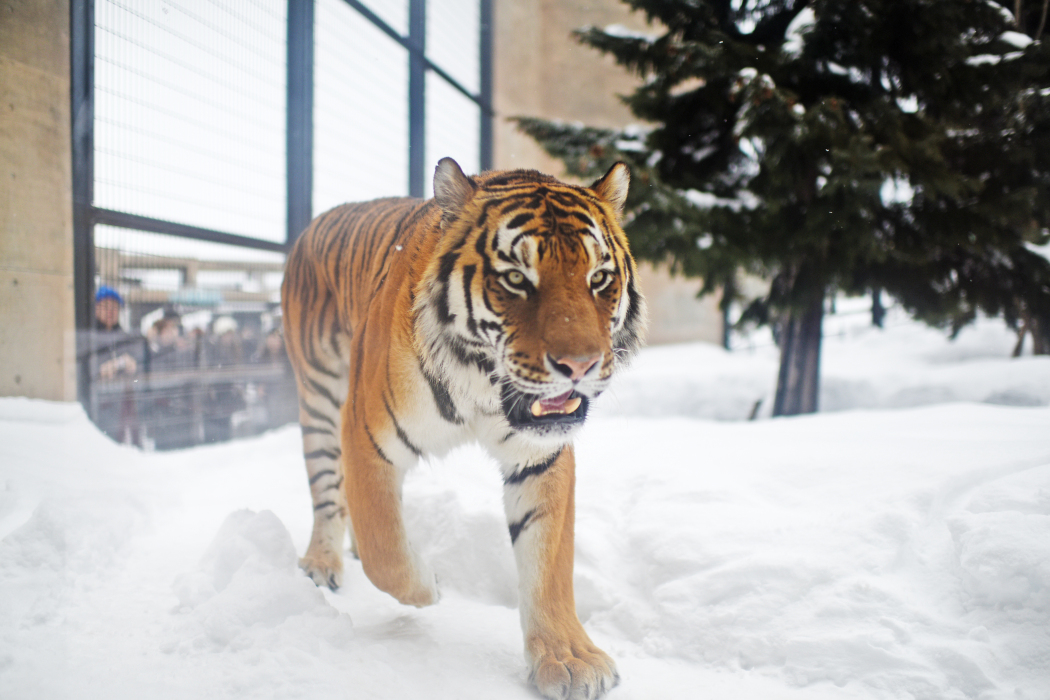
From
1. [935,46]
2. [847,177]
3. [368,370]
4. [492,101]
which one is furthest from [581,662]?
[935,46]

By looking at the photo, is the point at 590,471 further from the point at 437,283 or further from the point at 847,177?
the point at 847,177

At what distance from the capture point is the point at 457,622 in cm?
122

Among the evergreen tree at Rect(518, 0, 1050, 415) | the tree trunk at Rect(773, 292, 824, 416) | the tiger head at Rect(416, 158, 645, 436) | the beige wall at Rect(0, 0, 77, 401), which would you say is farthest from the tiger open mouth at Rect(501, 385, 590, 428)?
the tree trunk at Rect(773, 292, 824, 416)

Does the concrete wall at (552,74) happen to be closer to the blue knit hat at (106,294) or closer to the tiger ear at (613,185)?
the tiger ear at (613,185)

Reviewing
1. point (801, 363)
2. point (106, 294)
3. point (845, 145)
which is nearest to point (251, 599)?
point (106, 294)

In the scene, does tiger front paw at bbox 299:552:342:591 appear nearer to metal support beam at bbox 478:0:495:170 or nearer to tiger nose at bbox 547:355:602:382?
tiger nose at bbox 547:355:602:382

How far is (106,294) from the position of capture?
3.59 feet

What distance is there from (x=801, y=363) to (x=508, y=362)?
7.59 ft

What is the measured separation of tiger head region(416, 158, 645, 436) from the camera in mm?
940

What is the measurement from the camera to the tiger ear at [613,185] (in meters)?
1.14

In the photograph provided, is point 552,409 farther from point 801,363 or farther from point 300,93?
point 801,363

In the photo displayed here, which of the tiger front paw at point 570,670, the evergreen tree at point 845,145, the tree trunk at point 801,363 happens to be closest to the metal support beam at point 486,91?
the evergreen tree at point 845,145

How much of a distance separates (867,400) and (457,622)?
2.23 metres

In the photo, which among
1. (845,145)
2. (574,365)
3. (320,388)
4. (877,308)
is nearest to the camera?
(574,365)
